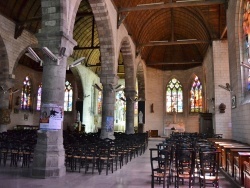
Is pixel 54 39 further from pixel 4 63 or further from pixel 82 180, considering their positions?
pixel 4 63

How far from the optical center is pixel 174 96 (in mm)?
27281

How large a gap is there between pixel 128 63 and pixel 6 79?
8324mm

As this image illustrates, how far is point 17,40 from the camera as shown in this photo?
1509cm

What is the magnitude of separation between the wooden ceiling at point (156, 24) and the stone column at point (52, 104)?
7.37 m

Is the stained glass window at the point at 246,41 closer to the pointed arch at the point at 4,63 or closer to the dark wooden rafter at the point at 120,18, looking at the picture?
the dark wooden rafter at the point at 120,18

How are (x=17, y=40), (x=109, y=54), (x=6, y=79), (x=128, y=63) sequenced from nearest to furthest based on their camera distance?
(x=109, y=54)
(x=6, y=79)
(x=17, y=40)
(x=128, y=63)

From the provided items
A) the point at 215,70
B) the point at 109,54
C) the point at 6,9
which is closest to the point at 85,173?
the point at 109,54

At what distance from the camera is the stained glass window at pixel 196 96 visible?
25.7 m

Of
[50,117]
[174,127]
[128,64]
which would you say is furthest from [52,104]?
[174,127]

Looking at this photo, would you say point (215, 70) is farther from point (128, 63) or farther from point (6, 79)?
point (6, 79)

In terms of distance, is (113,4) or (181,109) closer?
(113,4)

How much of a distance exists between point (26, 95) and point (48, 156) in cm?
1979

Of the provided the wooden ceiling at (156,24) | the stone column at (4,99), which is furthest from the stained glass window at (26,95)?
the stone column at (4,99)

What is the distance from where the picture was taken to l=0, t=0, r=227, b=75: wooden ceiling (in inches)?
550
